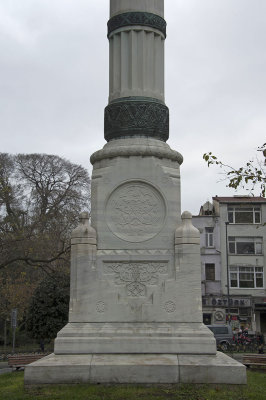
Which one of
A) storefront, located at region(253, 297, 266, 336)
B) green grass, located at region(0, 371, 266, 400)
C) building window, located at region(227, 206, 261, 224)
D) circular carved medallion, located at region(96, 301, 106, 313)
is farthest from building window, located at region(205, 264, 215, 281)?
green grass, located at region(0, 371, 266, 400)

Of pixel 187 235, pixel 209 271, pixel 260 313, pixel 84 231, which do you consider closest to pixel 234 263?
pixel 209 271

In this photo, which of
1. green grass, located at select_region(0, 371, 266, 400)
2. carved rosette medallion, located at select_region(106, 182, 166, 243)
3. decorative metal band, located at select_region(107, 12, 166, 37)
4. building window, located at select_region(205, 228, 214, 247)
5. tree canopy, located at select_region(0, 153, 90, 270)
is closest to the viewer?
green grass, located at select_region(0, 371, 266, 400)

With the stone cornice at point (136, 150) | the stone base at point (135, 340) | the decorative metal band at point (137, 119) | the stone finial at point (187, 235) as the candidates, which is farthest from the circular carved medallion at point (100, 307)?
the decorative metal band at point (137, 119)

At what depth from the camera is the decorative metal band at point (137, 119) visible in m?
11.3

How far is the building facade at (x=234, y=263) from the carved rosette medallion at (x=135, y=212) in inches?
1154

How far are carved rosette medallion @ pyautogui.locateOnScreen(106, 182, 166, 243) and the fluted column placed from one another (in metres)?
1.37

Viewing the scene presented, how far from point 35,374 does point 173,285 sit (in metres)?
3.19

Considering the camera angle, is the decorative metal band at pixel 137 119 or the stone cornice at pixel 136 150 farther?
the decorative metal band at pixel 137 119

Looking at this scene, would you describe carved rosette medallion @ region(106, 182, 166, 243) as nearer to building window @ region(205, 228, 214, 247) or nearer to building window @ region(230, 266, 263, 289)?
building window @ region(230, 266, 263, 289)

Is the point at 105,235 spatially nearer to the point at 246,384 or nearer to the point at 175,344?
the point at 175,344

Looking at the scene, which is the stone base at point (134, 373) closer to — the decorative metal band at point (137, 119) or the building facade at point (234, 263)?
the decorative metal band at point (137, 119)

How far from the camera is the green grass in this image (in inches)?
321

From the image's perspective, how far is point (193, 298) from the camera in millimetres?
10211

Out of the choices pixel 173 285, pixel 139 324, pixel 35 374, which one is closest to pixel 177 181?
pixel 173 285
